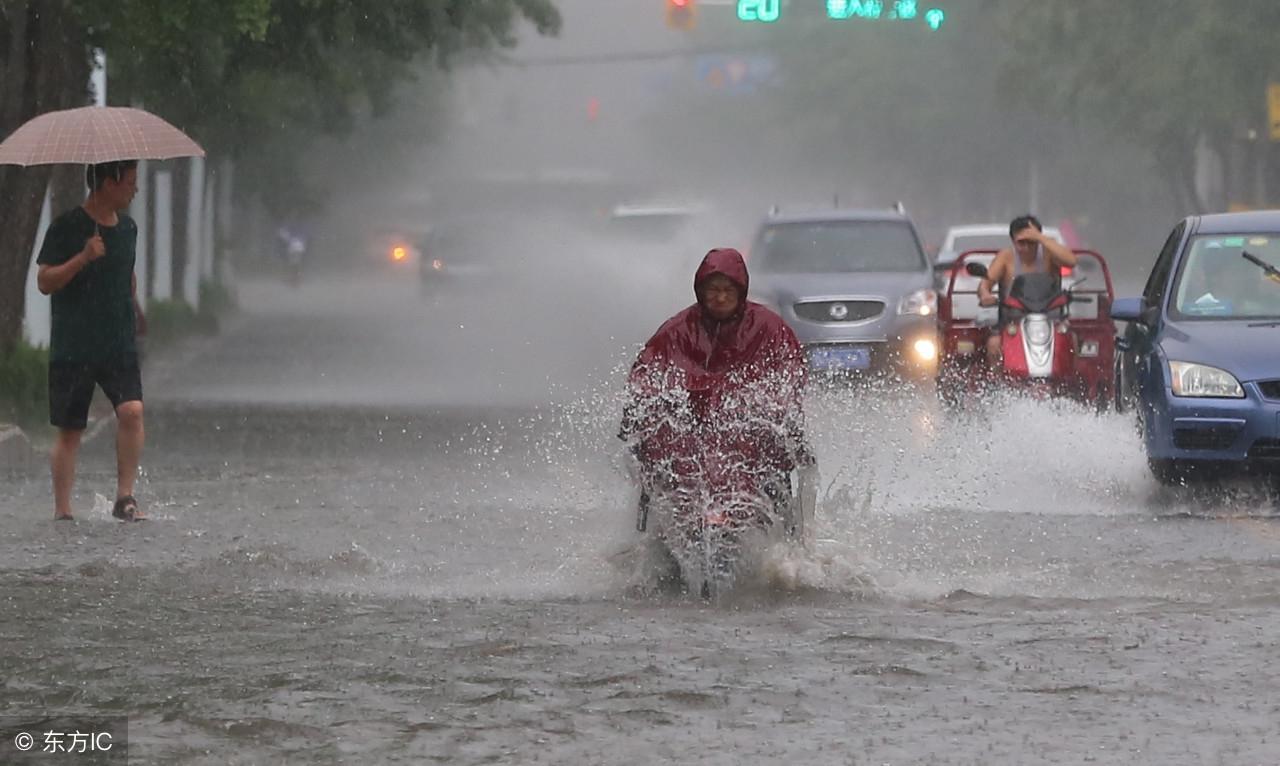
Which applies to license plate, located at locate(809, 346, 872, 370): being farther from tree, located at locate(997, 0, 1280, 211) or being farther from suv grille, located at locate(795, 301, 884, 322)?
tree, located at locate(997, 0, 1280, 211)

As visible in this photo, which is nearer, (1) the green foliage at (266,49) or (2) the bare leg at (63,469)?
(2) the bare leg at (63,469)

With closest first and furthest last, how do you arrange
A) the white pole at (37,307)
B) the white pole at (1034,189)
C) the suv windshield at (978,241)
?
the white pole at (37,307), the suv windshield at (978,241), the white pole at (1034,189)

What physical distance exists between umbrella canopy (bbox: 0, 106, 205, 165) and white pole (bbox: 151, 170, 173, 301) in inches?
958

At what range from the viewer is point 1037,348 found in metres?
16.4

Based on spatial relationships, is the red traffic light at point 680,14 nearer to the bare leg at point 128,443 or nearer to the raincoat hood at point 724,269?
the bare leg at point 128,443

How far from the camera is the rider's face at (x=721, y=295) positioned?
370 inches

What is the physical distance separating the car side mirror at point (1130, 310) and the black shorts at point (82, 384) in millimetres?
5176

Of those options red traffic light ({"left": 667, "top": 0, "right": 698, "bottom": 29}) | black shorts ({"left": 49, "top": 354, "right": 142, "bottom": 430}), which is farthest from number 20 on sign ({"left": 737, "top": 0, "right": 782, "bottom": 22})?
black shorts ({"left": 49, "top": 354, "right": 142, "bottom": 430})

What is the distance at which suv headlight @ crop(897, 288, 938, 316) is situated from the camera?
2111 cm

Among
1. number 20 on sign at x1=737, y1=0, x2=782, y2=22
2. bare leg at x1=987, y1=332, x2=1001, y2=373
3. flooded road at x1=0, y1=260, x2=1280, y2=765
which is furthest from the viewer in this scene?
number 20 on sign at x1=737, y1=0, x2=782, y2=22

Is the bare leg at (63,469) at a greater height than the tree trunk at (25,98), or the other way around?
the tree trunk at (25,98)

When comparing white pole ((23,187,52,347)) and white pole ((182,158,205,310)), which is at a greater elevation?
white pole ((182,158,205,310))

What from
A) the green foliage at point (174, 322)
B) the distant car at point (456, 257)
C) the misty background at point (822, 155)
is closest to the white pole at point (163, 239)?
the green foliage at point (174, 322)

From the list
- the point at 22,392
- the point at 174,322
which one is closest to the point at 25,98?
the point at 22,392
